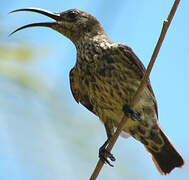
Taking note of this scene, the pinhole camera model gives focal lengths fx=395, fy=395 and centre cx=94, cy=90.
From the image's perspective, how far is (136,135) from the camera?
521 cm

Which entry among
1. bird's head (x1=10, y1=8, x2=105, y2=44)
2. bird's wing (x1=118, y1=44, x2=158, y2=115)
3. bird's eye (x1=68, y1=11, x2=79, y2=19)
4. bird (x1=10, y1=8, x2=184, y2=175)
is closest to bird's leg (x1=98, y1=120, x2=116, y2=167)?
bird (x1=10, y1=8, x2=184, y2=175)

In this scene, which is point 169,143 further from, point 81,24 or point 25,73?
point 25,73

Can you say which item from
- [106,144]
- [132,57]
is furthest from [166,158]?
[132,57]

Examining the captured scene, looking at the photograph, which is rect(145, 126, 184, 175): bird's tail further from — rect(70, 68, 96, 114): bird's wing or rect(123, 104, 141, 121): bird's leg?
rect(70, 68, 96, 114): bird's wing

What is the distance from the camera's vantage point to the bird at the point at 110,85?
15.7 ft

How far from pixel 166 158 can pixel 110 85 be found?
147 cm

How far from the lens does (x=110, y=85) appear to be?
4.75 metres

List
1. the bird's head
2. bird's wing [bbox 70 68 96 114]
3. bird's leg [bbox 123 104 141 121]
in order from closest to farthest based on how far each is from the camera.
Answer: bird's leg [bbox 123 104 141 121]
the bird's head
bird's wing [bbox 70 68 96 114]

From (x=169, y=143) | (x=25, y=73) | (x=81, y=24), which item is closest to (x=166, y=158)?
(x=169, y=143)

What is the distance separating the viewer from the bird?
480 cm

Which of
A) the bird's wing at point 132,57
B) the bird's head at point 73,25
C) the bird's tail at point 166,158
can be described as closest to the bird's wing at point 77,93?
the bird's head at point 73,25

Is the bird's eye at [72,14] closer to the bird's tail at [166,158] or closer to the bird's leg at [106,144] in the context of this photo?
the bird's leg at [106,144]

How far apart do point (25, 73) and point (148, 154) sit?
2911mm

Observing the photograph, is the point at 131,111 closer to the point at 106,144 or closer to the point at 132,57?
the point at 132,57
